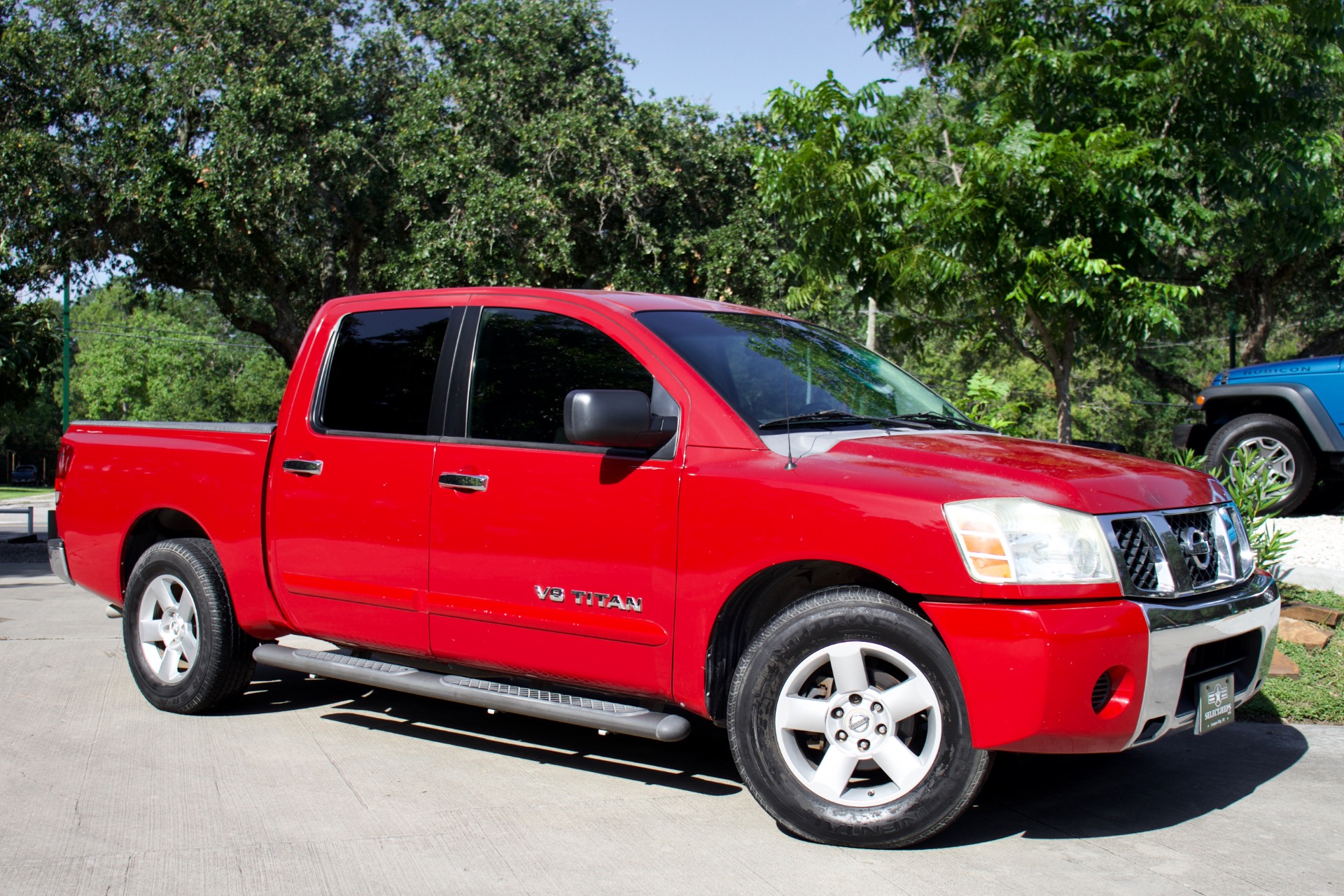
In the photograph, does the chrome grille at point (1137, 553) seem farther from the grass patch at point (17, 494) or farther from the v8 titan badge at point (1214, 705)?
the grass patch at point (17, 494)

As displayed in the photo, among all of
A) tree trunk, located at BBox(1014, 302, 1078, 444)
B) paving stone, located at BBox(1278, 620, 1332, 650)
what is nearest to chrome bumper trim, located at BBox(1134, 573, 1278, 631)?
paving stone, located at BBox(1278, 620, 1332, 650)

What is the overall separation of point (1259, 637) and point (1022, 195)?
5225 mm

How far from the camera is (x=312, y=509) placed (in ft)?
17.0

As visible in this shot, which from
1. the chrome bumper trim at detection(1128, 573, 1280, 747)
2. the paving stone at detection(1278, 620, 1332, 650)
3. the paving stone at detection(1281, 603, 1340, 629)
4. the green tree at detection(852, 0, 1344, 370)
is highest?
the green tree at detection(852, 0, 1344, 370)

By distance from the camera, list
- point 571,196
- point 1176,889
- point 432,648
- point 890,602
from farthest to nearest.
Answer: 1. point 571,196
2. point 432,648
3. point 890,602
4. point 1176,889

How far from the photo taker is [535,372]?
478 centimetres

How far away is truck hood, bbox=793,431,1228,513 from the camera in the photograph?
369 centimetres

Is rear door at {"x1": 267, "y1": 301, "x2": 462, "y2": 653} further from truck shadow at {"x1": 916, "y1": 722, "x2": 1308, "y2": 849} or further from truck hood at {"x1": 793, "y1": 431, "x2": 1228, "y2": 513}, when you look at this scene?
truck shadow at {"x1": 916, "y1": 722, "x2": 1308, "y2": 849}

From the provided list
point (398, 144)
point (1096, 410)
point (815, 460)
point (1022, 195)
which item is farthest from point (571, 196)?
point (1096, 410)

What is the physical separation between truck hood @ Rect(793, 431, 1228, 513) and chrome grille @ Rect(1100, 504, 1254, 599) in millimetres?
47

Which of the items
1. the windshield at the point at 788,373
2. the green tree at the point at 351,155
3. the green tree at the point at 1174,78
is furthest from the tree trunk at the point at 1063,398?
the green tree at the point at 351,155

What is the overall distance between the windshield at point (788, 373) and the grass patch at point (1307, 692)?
7.04 feet

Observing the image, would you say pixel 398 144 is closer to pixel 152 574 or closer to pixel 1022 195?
pixel 1022 195

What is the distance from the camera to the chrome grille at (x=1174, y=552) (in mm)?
3699
